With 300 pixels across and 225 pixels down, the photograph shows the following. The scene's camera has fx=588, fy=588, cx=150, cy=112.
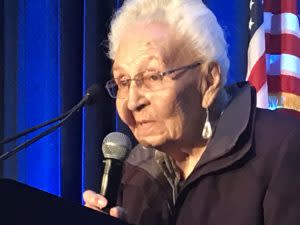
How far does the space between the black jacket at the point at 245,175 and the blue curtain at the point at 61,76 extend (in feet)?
2.25

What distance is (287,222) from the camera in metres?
1.12

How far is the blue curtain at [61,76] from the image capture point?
2.02m

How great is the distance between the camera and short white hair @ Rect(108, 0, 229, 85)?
1274 mm

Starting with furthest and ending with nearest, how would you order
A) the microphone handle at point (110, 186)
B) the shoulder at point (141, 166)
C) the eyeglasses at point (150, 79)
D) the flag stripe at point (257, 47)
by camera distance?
the flag stripe at point (257, 47) → the shoulder at point (141, 166) → the eyeglasses at point (150, 79) → the microphone handle at point (110, 186)

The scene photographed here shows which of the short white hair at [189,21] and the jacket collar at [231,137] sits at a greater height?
the short white hair at [189,21]

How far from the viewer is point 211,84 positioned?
1.30m

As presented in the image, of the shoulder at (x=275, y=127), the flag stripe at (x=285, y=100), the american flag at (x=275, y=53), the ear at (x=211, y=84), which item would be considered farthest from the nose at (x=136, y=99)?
the flag stripe at (x=285, y=100)

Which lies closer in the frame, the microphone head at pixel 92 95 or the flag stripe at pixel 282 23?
the microphone head at pixel 92 95

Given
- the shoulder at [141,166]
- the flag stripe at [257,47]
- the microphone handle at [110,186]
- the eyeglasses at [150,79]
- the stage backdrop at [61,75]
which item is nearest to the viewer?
the microphone handle at [110,186]

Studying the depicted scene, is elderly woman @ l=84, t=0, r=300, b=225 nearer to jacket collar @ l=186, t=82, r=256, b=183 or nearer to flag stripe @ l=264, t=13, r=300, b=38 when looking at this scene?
jacket collar @ l=186, t=82, r=256, b=183

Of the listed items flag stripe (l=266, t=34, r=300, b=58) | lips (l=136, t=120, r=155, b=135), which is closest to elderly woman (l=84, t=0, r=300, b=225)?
lips (l=136, t=120, r=155, b=135)

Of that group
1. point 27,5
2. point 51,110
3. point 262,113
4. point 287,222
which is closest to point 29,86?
point 51,110

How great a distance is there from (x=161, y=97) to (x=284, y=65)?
0.83 metres

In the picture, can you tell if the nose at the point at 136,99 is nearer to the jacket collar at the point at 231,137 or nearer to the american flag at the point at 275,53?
the jacket collar at the point at 231,137
